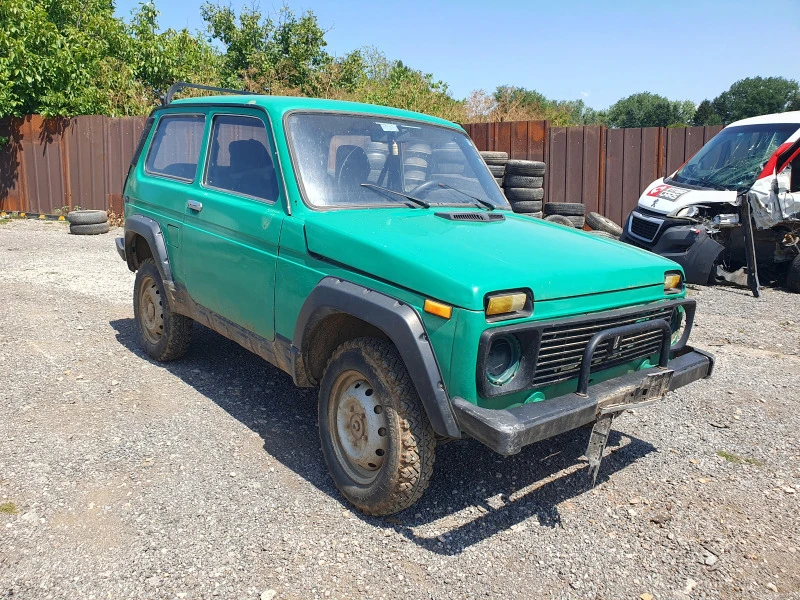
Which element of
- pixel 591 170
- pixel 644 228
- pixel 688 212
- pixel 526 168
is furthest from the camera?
pixel 591 170

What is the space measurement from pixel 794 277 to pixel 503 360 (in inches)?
297

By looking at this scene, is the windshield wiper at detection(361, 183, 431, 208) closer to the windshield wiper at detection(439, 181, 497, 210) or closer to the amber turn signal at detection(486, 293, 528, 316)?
the windshield wiper at detection(439, 181, 497, 210)

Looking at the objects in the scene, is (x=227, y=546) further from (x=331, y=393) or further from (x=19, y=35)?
(x=19, y=35)

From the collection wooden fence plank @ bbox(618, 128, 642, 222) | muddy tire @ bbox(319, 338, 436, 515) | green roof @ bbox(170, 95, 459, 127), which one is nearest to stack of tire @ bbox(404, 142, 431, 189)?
green roof @ bbox(170, 95, 459, 127)

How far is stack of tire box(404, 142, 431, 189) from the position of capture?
4.31 meters

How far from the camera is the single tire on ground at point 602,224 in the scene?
12164 millimetres

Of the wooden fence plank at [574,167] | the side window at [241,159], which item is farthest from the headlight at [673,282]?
the wooden fence plank at [574,167]

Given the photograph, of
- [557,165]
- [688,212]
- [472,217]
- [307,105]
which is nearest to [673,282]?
[472,217]

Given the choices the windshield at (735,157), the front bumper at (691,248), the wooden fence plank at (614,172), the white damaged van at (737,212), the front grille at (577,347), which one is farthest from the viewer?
the wooden fence plank at (614,172)

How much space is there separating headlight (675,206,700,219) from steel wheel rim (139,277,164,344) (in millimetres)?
6755

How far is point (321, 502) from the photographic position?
356cm

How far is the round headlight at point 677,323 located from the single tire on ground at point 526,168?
8062 millimetres

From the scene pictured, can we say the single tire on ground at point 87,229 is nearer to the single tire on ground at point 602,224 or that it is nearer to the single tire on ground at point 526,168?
the single tire on ground at point 526,168

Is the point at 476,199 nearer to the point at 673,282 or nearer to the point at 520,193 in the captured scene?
the point at 673,282
